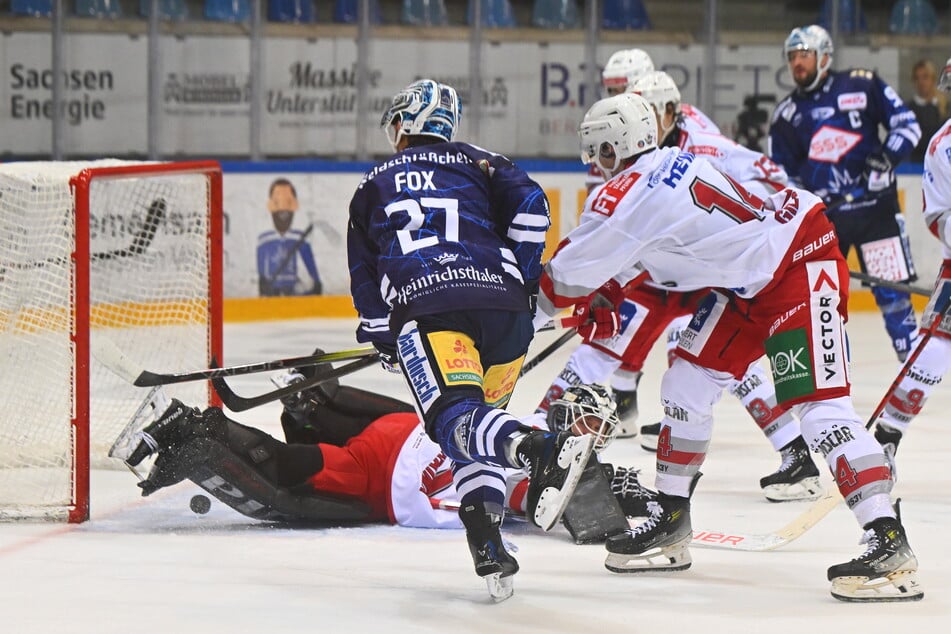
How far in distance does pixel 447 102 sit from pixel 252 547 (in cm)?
109

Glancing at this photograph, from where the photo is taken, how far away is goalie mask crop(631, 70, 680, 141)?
471 centimetres

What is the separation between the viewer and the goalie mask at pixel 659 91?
471cm

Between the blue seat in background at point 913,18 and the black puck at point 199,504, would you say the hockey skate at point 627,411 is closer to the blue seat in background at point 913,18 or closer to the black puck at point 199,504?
the black puck at point 199,504

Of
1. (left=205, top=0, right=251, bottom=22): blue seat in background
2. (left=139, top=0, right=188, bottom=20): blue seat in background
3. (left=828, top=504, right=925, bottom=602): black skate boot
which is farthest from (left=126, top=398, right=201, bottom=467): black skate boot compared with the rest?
(left=205, top=0, right=251, bottom=22): blue seat in background

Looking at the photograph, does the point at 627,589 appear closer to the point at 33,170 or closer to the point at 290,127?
the point at 33,170

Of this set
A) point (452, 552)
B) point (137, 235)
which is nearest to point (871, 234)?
point (137, 235)

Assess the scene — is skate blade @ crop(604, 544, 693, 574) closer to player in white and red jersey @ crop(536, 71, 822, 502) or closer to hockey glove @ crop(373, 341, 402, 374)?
player in white and red jersey @ crop(536, 71, 822, 502)

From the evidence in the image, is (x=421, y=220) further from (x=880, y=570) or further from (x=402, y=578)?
(x=880, y=570)

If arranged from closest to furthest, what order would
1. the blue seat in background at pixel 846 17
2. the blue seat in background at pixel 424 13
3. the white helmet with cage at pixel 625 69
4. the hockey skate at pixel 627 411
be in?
the hockey skate at pixel 627 411
the white helmet with cage at pixel 625 69
the blue seat in background at pixel 424 13
the blue seat in background at pixel 846 17

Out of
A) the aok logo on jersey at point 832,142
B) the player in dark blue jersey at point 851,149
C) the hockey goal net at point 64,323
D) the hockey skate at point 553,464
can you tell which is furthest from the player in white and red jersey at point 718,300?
the aok logo on jersey at point 832,142

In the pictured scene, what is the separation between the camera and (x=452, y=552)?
3600 mm

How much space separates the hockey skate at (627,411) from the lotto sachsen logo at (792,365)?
194cm

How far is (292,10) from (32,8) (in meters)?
1.33

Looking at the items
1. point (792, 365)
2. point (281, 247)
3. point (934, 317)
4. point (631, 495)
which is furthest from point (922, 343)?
point (281, 247)
